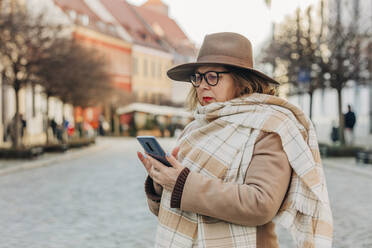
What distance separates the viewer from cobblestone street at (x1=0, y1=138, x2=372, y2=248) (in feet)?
22.2

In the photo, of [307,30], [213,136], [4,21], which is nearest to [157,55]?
[307,30]

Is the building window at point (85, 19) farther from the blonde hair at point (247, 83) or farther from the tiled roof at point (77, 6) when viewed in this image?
the blonde hair at point (247, 83)

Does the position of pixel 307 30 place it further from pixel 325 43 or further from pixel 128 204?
pixel 128 204

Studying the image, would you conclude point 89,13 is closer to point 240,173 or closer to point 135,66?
point 135,66

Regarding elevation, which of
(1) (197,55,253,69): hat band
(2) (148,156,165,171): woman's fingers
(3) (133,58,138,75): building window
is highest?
(3) (133,58,138,75): building window

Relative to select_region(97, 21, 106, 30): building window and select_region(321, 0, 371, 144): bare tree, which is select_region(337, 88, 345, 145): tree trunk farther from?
select_region(97, 21, 106, 30): building window

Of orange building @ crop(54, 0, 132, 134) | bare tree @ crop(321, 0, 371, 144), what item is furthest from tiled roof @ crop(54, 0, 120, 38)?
bare tree @ crop(321, 0, 371, 144)

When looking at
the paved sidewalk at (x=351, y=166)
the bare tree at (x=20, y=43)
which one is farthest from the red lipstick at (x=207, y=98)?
the bare tree at (x=20, y=43)

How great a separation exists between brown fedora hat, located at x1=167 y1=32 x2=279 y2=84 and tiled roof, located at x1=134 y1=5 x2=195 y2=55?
62348mm

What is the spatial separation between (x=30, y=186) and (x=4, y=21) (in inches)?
303

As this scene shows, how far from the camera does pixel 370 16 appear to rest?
21.3 metres

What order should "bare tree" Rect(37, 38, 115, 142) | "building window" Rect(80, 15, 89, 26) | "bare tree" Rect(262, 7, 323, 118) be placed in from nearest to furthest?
"bare tree" Rect(37, 38, 115, 142)
"bare tree" Rect(262, 7, 323, 118)
"building window" Rect(80, 15, 89, 26)

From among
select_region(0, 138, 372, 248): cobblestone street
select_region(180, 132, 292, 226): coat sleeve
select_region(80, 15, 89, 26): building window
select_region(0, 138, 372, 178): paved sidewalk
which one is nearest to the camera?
select_region(180, 132, 292, 226): coat sleeve

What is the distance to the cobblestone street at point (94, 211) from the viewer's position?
6.77m
